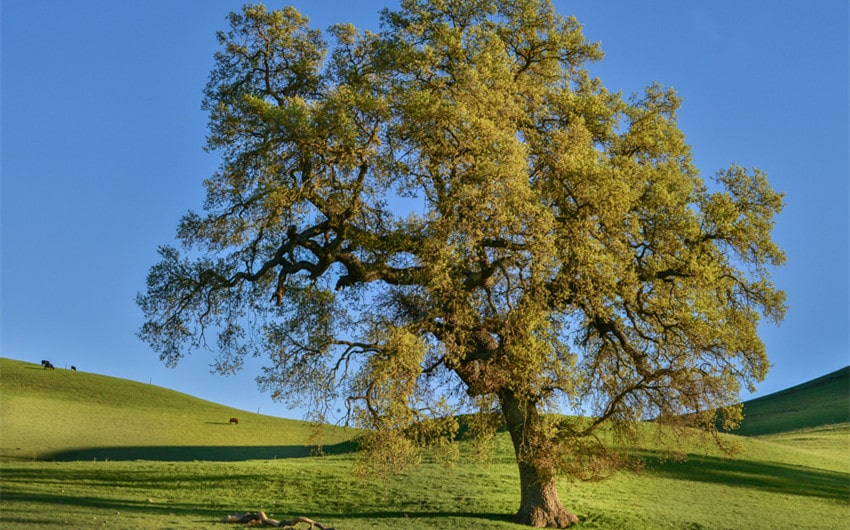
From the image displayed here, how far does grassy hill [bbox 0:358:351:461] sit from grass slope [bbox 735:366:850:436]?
39639mm

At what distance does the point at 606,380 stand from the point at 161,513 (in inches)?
587

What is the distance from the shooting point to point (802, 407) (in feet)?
267

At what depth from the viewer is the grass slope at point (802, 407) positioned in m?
73.2

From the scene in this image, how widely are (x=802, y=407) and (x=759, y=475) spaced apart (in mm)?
45920

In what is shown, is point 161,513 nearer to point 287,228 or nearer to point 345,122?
point 287,228

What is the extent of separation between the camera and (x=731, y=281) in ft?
93.5

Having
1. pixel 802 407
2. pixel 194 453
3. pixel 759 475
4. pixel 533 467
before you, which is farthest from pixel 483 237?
pixel 802 407

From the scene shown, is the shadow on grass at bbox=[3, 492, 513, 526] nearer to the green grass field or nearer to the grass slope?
the green grass field

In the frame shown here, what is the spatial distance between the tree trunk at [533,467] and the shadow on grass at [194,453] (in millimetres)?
25736

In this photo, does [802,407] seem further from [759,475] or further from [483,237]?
[483,237]

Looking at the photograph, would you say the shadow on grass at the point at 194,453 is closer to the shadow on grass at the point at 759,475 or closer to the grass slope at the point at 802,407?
the shadow on grass at the point at 759,475

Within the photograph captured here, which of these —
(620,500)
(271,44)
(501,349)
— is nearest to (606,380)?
(501,349)

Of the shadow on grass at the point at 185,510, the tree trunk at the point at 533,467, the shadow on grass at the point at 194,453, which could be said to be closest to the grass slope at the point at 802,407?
the shadow on grass at the point at 194,453

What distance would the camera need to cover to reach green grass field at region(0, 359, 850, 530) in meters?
26.4
